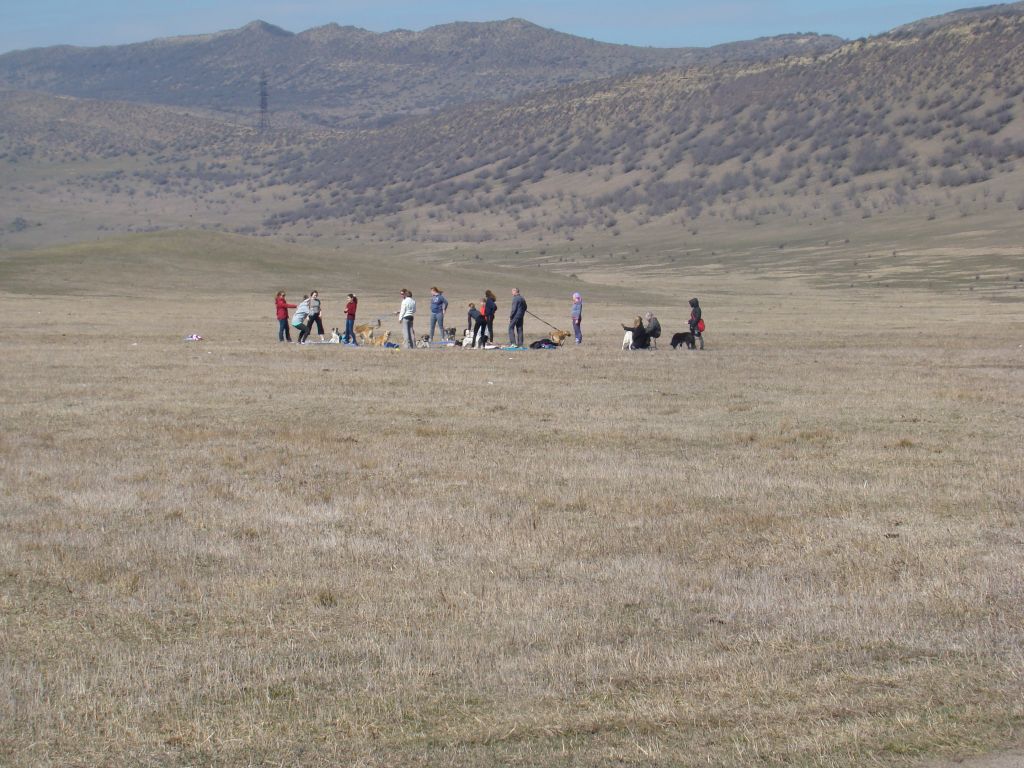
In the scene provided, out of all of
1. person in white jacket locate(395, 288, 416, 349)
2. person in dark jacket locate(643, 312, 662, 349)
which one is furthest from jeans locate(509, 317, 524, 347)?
person in dark jacket locate(643, 312, 662, 349)

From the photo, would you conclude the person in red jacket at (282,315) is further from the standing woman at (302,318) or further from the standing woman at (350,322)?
the standing woman at (350,322)

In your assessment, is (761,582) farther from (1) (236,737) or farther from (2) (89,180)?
(2) (89,180)

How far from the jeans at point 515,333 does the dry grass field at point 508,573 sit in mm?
9078

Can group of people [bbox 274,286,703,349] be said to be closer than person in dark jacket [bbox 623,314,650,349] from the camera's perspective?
No

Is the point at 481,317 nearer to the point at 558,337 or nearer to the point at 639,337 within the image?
the point at 558,337

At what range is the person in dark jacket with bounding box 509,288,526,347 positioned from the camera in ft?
101

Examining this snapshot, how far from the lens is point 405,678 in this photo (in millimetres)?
6734

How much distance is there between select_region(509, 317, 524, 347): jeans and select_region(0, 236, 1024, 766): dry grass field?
9078 millimetres

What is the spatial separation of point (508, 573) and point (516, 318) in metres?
22.5

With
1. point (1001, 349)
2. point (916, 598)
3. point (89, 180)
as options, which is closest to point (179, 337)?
point (1001, 349)

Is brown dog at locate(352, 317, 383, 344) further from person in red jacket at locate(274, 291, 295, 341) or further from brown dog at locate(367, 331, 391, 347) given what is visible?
person in red jacket at locate(274, 291, 295, 341)

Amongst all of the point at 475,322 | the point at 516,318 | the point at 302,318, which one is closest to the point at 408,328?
the point at 475,322

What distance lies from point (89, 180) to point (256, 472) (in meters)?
164

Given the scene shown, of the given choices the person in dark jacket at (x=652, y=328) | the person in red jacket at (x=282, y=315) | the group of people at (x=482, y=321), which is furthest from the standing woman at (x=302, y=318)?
the person in dark jacket at (x=652, y=328)
